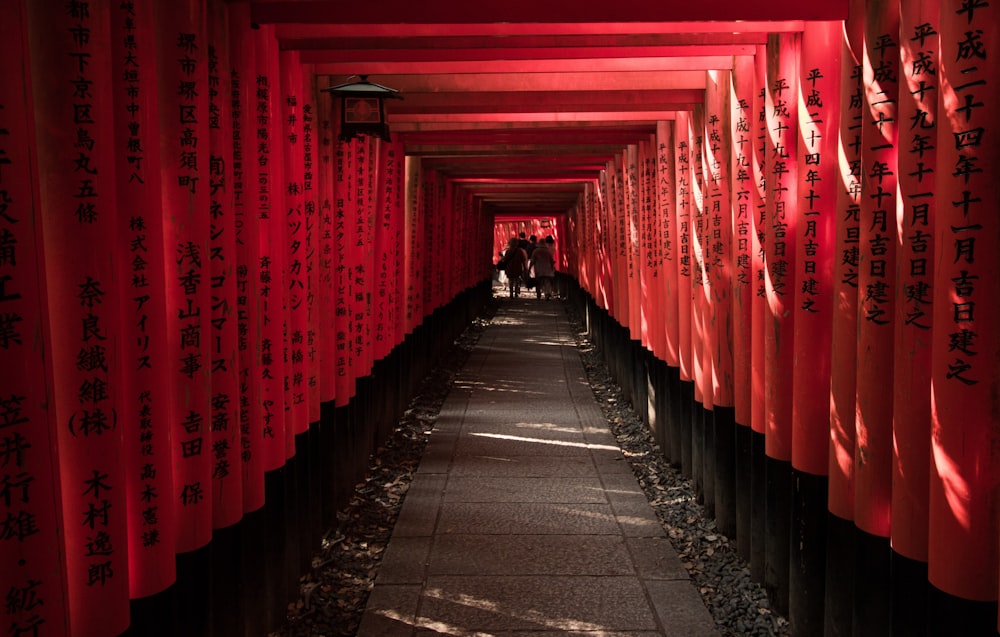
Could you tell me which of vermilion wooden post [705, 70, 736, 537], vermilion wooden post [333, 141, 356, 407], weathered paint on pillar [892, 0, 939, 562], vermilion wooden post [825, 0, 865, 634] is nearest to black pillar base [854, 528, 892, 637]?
vermilion wooden post [825, 0, 865, 634]

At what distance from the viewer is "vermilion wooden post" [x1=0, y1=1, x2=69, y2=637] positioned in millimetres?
2209

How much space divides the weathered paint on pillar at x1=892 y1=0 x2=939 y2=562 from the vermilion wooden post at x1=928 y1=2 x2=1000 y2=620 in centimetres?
19

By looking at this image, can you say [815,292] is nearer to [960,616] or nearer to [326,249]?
[960,616]

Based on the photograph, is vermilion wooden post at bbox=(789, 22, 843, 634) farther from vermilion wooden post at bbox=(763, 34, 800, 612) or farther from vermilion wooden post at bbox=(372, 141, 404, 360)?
vermilion wooden post at bbox=(372, 141, 404, 360)

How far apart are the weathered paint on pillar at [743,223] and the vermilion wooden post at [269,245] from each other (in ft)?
9.15

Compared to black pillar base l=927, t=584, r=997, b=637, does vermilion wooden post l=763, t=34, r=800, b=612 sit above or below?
above

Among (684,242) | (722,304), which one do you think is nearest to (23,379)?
(722,304)

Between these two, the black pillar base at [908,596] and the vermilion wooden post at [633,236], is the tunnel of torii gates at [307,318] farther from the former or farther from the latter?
the vermilion wooden post at [633,236]

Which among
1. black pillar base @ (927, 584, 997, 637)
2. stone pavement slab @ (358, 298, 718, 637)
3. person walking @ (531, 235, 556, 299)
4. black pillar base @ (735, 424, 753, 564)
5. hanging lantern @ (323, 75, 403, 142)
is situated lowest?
stone pavement slab @ (358, 298, 718, 637)

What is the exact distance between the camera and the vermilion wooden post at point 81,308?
251 centimetres

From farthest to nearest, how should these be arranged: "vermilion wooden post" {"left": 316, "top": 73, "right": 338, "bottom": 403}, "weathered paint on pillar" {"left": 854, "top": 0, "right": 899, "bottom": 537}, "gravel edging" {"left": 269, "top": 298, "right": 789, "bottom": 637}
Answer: "vermilion wooden post" {"left": 316, "top": 73, "right": 338, "bottom": 403} < "gravel edging" {"left": 269, "top": 298, "right": 789, "bottom": 637} < "weathered paint on pillar" {"left": 854, "top": 0, "right": 899, "bottom": 537}

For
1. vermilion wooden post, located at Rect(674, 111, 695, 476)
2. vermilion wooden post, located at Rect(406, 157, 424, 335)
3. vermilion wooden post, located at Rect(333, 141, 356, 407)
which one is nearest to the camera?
vermilion wooden post, located at Rect(333, 141, 356, 407)

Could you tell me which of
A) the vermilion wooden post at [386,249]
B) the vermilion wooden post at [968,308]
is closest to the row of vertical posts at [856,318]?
the vermilion wooden post at [968,308]

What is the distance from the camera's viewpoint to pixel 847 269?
3.80 metres
